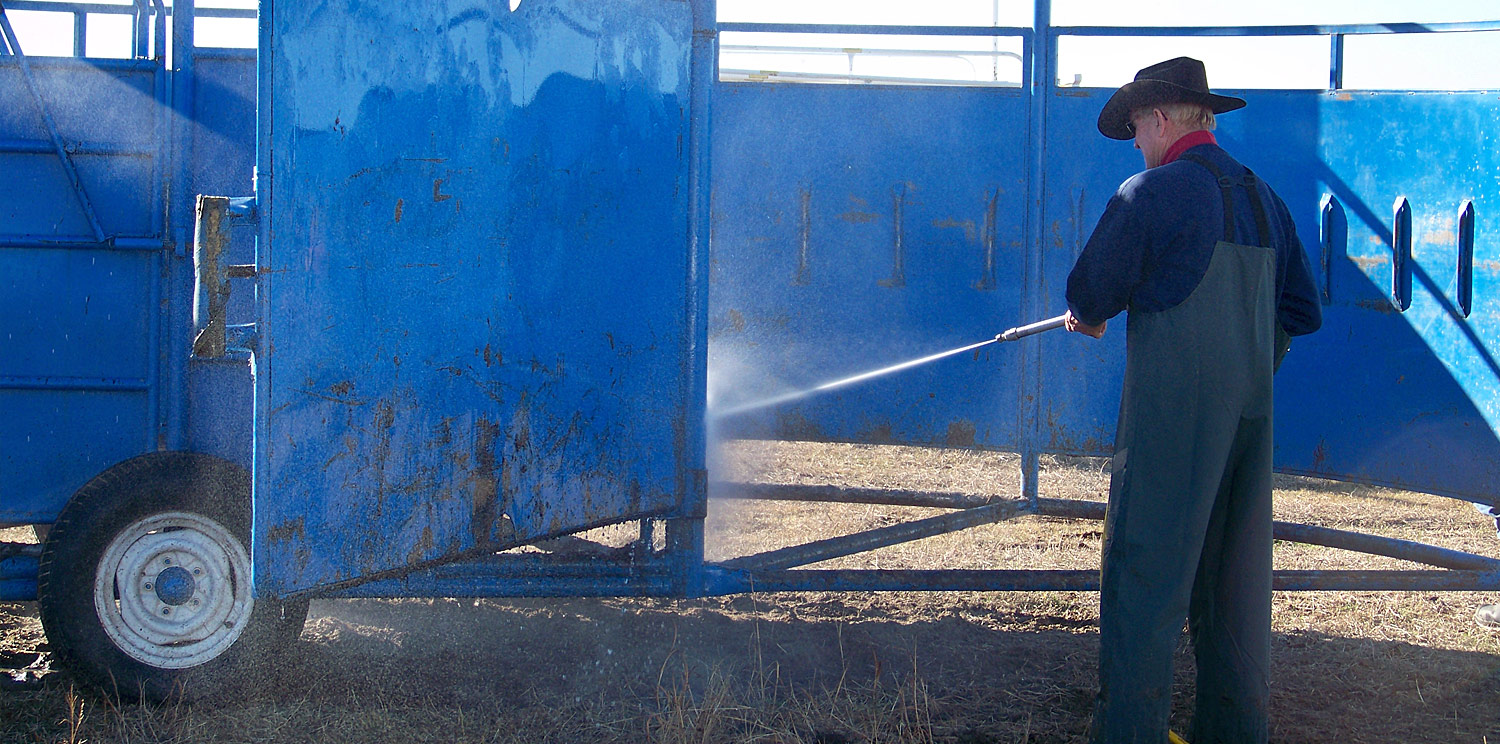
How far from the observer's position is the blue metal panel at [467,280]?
103 inches

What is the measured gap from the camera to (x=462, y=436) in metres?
2.98

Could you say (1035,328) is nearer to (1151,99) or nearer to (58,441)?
(1151,99)

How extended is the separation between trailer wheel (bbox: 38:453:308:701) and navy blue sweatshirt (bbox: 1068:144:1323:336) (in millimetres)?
2835

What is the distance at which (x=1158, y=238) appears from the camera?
2783 millimetres

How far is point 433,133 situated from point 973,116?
2.42 m

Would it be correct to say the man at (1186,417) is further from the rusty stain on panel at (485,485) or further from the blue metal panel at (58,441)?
the blue metal panel at (58,441)

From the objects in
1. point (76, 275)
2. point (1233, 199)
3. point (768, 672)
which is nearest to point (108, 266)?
point (76, 275)

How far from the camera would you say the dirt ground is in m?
3.38

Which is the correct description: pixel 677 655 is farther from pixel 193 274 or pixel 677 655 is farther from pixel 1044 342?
pixel 193 274

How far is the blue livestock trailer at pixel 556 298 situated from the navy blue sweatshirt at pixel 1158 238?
1.33m

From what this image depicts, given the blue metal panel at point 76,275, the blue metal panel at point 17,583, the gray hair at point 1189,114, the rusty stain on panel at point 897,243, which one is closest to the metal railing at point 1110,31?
the rusty stain on panel at point 897,243

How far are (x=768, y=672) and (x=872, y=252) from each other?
5.87 ft

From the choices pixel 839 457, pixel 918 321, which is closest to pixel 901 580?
pixel 918 321

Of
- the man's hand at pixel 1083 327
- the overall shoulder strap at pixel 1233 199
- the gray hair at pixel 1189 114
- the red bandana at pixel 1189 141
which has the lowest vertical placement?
the man's hand at pixel 1083 327
